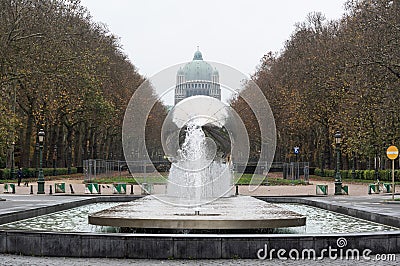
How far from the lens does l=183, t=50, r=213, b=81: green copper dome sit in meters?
21.6

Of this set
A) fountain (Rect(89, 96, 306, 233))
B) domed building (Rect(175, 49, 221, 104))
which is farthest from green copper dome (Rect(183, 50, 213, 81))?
fountain (Rect(89, 96, 306, 233))

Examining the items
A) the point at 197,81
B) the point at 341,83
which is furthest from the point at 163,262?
the point at 341,83

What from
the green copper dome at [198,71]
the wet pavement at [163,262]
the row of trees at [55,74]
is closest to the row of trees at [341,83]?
the green copper dome at [198,71]

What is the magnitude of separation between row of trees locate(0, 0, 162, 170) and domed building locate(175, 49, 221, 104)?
11660 millimetres

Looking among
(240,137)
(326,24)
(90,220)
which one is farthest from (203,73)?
(326,24)

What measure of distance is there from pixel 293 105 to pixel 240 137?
3922 centimetres

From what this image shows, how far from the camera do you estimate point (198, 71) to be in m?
21.6

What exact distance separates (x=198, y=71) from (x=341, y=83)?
3246 cm

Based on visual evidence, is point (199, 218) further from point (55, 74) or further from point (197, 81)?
point (55, 74)

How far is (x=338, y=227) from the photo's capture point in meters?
19.5

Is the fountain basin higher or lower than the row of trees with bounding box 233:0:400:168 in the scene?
lower

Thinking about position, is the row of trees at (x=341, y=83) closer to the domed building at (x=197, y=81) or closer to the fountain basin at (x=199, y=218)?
the domed building at (x=197, y=81)

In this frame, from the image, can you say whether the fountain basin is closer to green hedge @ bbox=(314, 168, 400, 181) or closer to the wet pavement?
the wet pavement

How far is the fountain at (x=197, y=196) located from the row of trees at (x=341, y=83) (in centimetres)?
600
